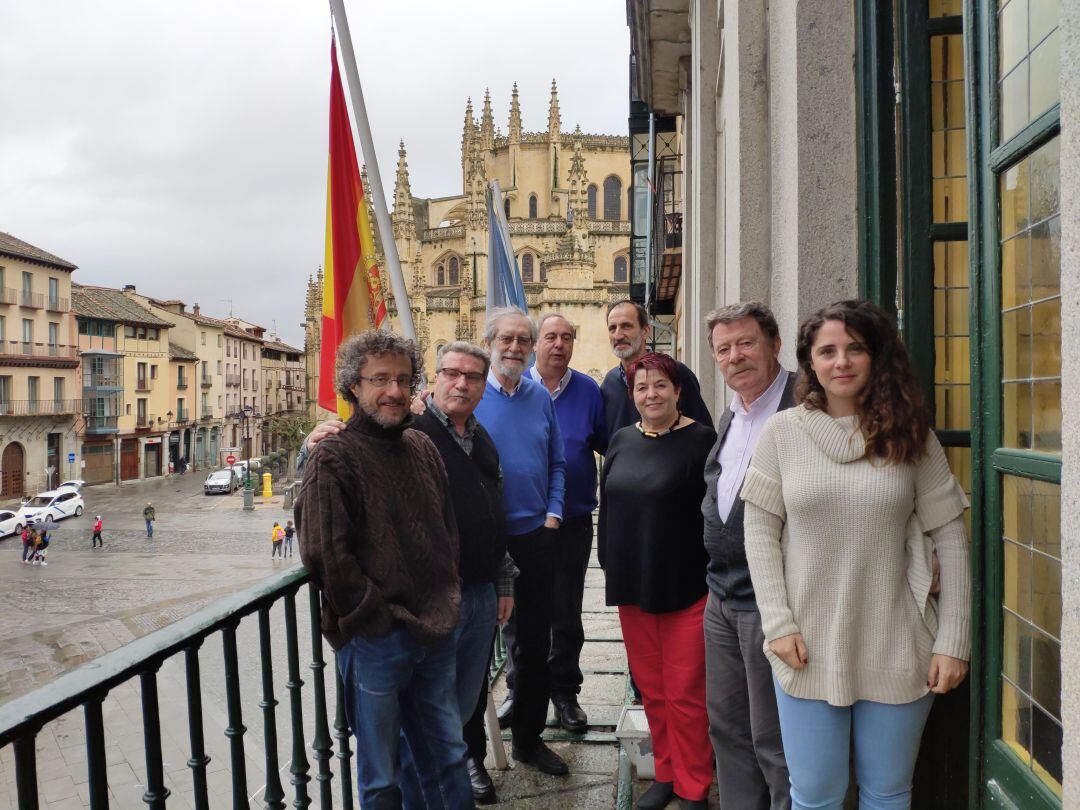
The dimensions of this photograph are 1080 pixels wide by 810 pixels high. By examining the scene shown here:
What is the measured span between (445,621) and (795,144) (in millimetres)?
2200

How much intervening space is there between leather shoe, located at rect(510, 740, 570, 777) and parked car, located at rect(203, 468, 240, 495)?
1880 inches

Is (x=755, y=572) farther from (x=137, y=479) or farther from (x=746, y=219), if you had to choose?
(x=137, y=479)

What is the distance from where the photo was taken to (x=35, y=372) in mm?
46594

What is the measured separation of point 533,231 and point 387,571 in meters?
56.9

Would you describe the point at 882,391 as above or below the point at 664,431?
above

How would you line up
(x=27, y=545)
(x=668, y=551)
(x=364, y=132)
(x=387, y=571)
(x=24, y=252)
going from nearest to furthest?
(x=387, y=571), (x=668, y=551), (x=364, y=132), (x=27, y=545), (x=24, y=252)

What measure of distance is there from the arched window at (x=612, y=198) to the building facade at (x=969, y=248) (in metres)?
57.7

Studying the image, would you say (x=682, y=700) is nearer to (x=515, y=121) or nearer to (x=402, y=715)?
(x=402, y=715)

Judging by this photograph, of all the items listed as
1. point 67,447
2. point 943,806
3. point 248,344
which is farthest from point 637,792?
point 248,344

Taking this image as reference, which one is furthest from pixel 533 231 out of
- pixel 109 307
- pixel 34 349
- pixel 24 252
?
pixel 34 349

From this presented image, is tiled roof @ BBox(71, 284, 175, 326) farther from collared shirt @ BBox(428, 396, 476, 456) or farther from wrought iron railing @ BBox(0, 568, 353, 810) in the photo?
wrought iron railing @ BBox(0, 568, 353, 810)

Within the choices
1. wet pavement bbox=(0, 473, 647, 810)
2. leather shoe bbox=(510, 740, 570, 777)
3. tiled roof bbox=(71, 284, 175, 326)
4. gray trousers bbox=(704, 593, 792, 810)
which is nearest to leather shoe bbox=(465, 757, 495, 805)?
wet pavement bbox=(0, 473, 647, 810)

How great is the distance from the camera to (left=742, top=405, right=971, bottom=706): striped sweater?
79.0 inches

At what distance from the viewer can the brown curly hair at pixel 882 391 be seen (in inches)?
78.8
